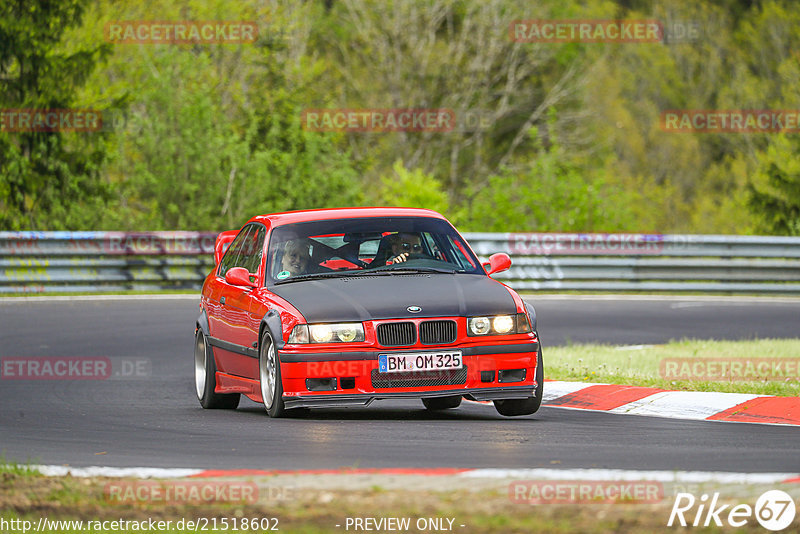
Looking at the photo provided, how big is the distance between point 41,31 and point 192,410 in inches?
789

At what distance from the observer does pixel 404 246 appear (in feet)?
36.3

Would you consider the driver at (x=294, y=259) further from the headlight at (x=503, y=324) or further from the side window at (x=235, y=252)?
the headlight at (x=503, y=324)

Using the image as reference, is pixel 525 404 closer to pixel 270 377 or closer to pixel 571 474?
→ pixel 270 377

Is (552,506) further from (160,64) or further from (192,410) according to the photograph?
(160,64)

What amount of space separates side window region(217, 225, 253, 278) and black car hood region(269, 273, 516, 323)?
5.04 feet

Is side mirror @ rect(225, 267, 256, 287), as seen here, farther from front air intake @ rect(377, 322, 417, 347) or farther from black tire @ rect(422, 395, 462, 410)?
black tire @ rect(422, 395, 462, 410)

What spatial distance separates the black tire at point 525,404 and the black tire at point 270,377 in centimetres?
161

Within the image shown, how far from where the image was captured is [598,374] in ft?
41.9

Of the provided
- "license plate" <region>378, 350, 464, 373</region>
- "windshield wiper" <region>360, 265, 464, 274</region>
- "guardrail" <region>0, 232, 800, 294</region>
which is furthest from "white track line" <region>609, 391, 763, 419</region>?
"guardrail" <region>0, 232, 800, 294</region>

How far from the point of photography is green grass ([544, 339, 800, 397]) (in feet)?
38.8

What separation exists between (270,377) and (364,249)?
4.37ft

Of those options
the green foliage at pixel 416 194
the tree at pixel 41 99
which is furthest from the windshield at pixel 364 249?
the green foliage at pixel 416 194

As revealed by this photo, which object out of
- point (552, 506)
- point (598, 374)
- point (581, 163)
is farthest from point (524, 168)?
point (552, 506)

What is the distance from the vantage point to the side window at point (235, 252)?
1211 centimetres
